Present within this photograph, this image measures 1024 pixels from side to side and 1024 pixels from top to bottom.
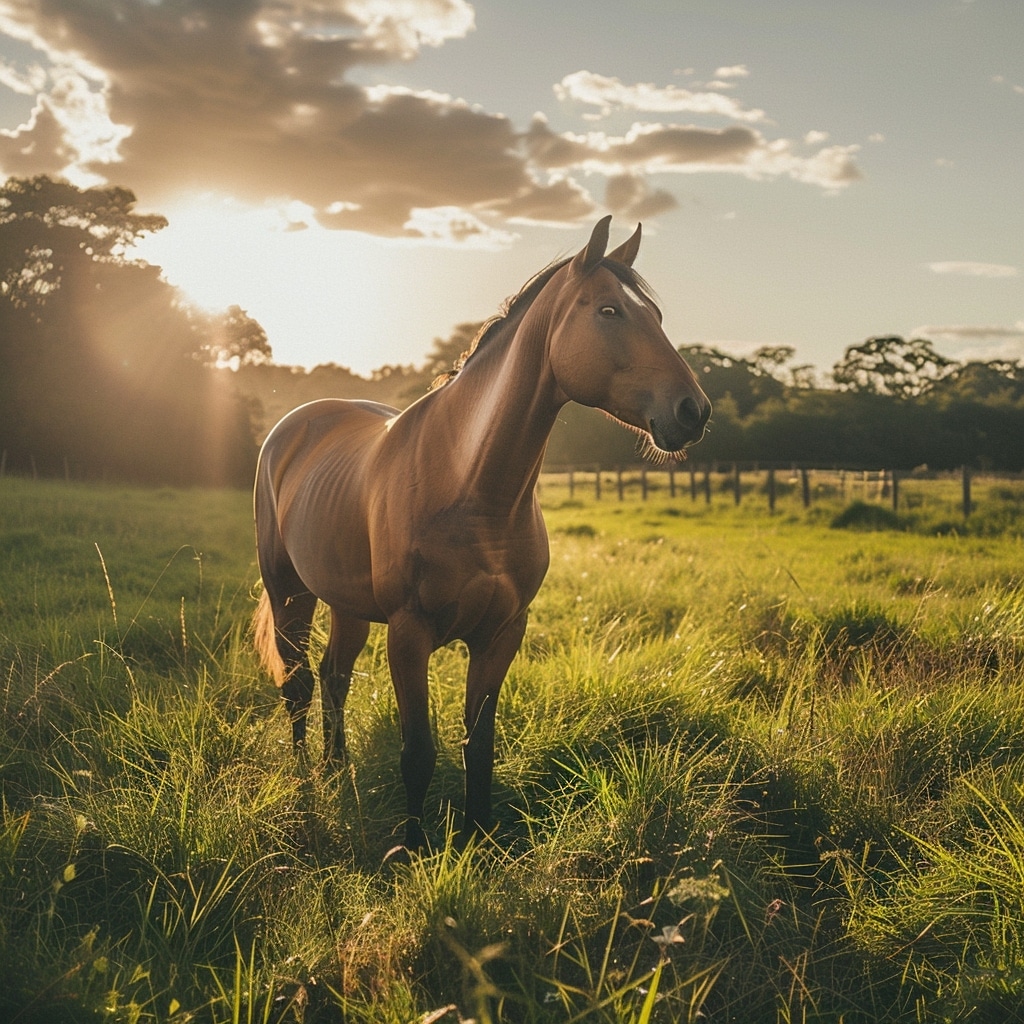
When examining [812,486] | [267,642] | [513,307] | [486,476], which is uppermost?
[513,307]

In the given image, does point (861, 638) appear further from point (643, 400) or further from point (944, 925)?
point (643, 400)

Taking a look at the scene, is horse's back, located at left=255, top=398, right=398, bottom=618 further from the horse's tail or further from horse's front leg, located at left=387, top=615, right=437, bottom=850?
horse's front leg, located at left=387, top=615, right=437, bottom=850

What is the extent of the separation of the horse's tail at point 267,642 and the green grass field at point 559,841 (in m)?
0.18

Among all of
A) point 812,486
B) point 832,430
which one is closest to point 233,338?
point 812,486

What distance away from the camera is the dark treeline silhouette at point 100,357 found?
2656 centimetres

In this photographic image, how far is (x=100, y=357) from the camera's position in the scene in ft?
92.2

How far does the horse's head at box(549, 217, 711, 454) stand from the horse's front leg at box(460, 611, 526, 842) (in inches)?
43.7

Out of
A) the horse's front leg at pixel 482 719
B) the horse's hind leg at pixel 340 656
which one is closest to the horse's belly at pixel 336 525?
the horse's hind leg at pixel 340 656

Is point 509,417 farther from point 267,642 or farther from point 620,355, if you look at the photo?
point 267,642

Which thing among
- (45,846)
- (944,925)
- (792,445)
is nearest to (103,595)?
(45,846)

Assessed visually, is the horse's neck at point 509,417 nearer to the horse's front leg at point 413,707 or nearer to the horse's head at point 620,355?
the horse's head at point 620,355

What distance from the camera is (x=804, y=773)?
143 inches

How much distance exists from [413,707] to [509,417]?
1247 mm

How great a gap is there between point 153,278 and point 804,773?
101 ft
